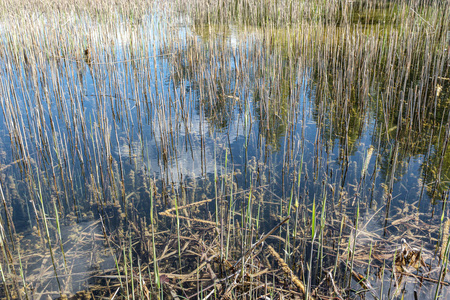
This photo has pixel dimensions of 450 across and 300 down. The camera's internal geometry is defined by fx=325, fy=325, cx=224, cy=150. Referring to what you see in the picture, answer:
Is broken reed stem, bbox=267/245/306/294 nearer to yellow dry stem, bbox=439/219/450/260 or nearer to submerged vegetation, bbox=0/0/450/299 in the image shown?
submerged vegetation, bbox=0/0/450/299

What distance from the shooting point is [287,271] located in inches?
63.2

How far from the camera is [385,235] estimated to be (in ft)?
6.12

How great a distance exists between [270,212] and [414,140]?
5.38 feet

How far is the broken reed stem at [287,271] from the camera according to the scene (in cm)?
151

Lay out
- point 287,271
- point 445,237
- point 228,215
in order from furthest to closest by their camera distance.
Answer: point 228,215, point 445,237, point 287,271

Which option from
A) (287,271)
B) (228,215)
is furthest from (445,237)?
(228,215)

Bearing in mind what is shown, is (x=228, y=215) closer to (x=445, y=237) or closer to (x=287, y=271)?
(x=287, y=271)

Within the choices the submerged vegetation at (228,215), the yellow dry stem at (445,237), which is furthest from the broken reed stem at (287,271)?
the yellow dry stem at (445,237)

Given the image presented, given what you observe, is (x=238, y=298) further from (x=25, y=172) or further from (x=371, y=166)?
(x=25, y=172)

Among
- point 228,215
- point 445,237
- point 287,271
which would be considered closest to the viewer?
point 287,271

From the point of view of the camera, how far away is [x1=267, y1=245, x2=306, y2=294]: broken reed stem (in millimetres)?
1511

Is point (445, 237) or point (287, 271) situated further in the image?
point (445, 237)

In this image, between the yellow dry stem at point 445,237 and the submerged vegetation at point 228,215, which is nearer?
the submerged vegetation at point 228,215

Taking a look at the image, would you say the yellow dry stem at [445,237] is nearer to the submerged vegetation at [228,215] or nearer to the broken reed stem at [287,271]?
the submerged vegetation at [228,215]
